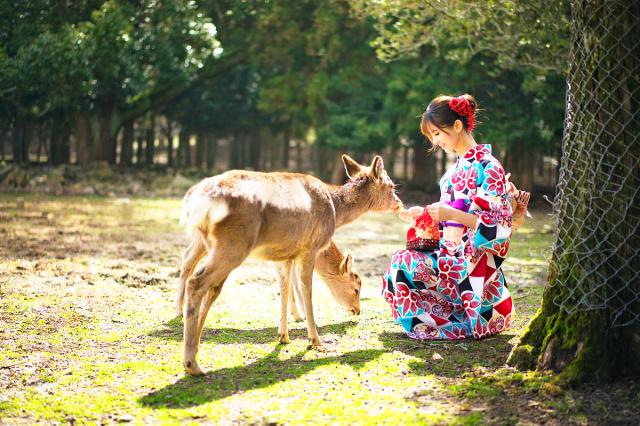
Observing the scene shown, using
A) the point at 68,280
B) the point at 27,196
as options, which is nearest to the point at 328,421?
the point at 68,280

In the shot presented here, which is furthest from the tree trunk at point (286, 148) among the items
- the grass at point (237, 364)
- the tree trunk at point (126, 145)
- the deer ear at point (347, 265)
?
the deer ear at point (347, 265)

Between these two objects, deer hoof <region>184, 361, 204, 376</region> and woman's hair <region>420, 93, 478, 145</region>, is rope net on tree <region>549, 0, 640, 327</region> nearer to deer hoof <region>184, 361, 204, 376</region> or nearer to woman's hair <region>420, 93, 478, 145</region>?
woman's hair <region>420, 93, 478, 145</region>

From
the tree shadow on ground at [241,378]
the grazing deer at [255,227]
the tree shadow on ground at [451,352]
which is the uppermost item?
the grazing deer at [255,227]

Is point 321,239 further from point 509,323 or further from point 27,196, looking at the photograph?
point 27,196

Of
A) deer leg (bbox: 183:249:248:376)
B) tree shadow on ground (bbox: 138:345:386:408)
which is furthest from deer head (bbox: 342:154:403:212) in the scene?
deer leg (bbox: 183:249:248:376)

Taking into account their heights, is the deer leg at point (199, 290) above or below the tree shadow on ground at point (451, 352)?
above

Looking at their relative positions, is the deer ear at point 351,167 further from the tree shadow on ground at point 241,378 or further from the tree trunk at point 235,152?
the tree trunk at point 235,152

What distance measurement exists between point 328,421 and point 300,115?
28018mm

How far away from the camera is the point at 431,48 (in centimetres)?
2425

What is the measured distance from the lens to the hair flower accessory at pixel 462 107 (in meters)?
5.82

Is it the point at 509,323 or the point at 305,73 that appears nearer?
the point at 509,323

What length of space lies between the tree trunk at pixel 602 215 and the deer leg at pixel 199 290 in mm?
2147

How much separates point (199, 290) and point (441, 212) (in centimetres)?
190

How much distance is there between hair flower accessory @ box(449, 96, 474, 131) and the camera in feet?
19.1
